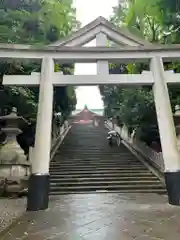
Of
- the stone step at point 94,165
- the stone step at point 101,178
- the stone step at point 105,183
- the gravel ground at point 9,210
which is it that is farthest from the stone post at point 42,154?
the stone step at point 94,165

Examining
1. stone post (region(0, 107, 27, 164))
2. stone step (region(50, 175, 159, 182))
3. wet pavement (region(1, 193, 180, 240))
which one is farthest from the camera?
stone step (region(50, 175, 159, 182))

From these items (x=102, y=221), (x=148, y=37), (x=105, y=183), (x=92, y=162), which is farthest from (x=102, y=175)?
(x=148, y=37)

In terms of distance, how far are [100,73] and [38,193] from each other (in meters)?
3.68

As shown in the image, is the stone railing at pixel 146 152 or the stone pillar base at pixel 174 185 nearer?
the stone pillar base at pixel 174 185

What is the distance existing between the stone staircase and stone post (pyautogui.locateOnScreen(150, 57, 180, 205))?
8.66ft

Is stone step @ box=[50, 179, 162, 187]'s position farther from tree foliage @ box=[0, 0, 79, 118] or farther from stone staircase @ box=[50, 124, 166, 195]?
tree foliage @ box=[0, 0, 79, 118]

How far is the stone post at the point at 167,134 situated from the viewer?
640 cm

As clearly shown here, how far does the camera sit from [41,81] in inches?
287

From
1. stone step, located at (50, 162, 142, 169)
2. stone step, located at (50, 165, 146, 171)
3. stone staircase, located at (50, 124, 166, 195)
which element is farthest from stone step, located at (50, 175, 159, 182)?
stone step, located at (50, 162, 142, 169)

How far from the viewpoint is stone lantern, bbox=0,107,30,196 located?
28.1 feet

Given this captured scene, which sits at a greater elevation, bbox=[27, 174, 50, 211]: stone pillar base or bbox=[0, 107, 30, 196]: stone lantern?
bbox=[0, 107, 30, 196]: stone lantern

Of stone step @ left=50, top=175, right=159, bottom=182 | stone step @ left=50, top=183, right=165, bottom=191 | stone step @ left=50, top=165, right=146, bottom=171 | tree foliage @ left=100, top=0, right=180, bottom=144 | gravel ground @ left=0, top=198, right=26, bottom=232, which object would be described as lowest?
gravel ground @ left=0, top=198, right=26, bottom=232

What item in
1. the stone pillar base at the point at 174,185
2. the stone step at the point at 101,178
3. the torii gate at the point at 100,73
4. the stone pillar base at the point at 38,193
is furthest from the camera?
the stone step at the point at 101,178

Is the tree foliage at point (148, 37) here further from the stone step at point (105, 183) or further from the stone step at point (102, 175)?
the stone step at point (105, 183)
